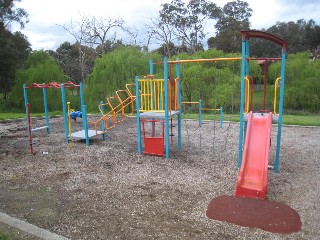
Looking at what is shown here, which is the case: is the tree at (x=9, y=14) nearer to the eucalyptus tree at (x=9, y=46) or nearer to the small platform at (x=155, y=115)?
the eucalyptus tree at (x=9, y=46)

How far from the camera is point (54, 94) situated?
59.6 feet

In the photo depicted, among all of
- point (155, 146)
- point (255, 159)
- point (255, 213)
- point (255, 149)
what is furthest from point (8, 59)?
point (255, 213)

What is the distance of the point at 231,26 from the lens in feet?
115

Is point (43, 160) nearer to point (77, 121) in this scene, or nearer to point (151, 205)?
point (151, 205)

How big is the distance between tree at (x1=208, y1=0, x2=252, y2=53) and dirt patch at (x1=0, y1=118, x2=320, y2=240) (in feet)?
83.5

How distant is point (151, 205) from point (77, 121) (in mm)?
7947

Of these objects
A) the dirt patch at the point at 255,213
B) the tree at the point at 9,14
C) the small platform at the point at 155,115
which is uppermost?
the tree at the point at 9,14

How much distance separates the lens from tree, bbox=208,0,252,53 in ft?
105

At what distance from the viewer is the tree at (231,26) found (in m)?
31.9

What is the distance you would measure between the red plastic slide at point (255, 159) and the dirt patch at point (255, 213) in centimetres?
15

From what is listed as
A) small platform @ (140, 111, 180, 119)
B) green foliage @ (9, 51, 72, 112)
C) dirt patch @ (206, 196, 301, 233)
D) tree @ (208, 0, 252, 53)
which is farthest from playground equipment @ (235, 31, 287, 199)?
tree @ (208, 0, 252, 53)

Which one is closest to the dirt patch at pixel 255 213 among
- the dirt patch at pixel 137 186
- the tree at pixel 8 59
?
the dirt patch at pixel 137 186

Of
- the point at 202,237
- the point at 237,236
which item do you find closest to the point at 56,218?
the point at 202,237

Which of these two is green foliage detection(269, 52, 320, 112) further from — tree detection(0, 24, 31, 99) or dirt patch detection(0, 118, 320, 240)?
tree detection(0, 24, 31, 99)
